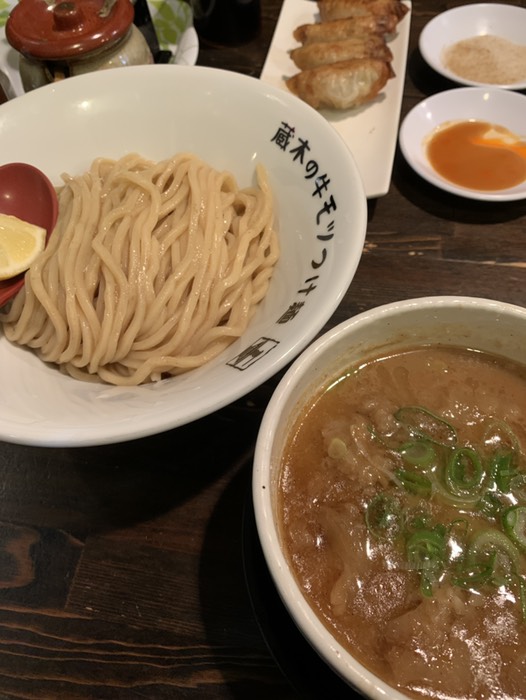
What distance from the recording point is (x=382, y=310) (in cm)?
116

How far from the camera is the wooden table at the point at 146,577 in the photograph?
3.90ft

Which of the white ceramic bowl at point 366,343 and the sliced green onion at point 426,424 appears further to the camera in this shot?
the sliced green onion at point 426,424

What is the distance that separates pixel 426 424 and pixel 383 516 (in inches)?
9.1

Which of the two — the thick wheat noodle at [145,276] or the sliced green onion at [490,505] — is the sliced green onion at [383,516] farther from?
the thick wheat noodle at [145,276]

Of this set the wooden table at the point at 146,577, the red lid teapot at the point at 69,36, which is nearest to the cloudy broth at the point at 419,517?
the wooden table at the point at 146,577

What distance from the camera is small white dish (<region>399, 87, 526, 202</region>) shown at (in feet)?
7.80

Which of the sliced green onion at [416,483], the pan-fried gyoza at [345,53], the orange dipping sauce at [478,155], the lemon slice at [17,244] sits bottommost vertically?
the orange dipping sauce at [478,155]

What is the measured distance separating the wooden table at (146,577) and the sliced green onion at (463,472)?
0.43m

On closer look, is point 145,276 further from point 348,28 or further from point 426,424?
point 348,28

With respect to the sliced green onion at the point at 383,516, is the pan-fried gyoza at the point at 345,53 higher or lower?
higher

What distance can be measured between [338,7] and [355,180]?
2.02 metres

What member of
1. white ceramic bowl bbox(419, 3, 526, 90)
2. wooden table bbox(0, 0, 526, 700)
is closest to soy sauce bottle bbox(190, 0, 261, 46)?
white ceramic bowl bbox(419, 3, 526, 90)

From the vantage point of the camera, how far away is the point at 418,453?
1101 mm

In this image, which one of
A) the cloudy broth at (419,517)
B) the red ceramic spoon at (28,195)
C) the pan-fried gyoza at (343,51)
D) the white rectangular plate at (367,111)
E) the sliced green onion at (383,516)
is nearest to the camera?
the cloudy broth at (419,517)
